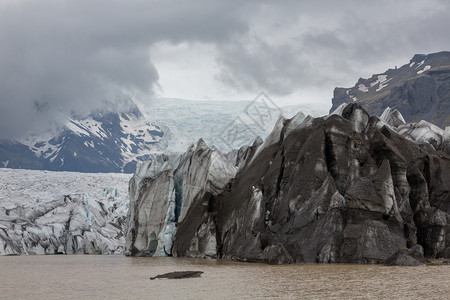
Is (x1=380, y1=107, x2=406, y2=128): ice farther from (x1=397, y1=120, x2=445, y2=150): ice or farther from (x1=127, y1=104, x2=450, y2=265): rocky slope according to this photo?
(x1=127, y1=104, x2=450, y2=265): rocky slope

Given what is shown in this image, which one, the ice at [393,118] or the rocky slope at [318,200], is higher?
the ice at [393,118]

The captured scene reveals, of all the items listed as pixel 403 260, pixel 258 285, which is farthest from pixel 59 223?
pixel 258 285

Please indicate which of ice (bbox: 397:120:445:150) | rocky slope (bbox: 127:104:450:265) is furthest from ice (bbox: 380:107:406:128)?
rocky slope (bbox: 127:104:450:265)

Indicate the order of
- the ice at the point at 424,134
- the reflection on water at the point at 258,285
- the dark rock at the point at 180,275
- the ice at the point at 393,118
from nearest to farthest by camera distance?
1. the reflection on water at the point at 258,285
2. the dark rock at the point at 180,275
3. the ice at the point at 424,134
4. the ice at the point at 393,118

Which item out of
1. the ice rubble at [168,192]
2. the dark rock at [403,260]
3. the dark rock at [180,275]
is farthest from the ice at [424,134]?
the dark rock at [180,275]

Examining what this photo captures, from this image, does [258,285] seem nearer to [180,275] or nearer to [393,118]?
[180,275]

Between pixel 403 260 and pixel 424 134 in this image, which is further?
pixel 424 134

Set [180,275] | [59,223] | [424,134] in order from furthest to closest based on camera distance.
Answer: [59,223]
[424,134]
[180,275]

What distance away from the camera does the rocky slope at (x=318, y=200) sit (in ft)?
91.6

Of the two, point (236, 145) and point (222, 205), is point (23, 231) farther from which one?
point (236, 145)

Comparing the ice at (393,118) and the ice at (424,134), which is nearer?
the ice at (424,134)

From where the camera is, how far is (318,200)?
96.2 ft

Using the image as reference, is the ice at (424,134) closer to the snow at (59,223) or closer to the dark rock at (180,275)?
the dark rock at (180,275)

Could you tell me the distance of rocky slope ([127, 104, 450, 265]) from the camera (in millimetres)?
27922
